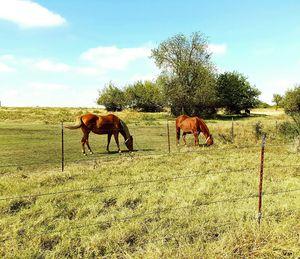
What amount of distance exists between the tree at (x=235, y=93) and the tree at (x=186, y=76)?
667cm

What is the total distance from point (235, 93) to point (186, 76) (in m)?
11.7

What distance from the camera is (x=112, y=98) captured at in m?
94.8

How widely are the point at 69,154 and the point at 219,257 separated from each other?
42.2 ft

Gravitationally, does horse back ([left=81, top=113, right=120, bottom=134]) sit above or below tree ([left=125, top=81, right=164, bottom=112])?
below

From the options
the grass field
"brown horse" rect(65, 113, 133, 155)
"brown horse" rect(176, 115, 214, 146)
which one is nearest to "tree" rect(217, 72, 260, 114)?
"brown horse" rect(176, 115, 214, 146)

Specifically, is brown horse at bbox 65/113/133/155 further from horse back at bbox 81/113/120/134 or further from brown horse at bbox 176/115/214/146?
brown horse at bbox 176/115/214/146

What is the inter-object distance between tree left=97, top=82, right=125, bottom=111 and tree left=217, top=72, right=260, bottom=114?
3500 centimetres

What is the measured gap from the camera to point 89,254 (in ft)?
18.7

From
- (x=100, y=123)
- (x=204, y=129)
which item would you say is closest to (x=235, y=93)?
(x=204, y=129)

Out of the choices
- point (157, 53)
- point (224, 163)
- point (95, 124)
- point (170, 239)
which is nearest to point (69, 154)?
point (95, 124)

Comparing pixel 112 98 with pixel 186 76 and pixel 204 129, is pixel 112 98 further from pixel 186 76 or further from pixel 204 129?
pixel 204 129

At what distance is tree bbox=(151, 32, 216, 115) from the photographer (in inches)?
2151

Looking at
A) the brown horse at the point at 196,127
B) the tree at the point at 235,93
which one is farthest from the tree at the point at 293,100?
the brown horse at the point at 196,127

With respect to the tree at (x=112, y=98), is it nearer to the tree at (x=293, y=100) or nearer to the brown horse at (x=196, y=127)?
the tree at (x=293, y=100)
